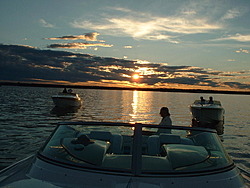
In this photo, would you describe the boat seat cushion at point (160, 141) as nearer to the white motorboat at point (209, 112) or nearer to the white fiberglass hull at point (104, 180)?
the white fiberglass hull at point (104, 180)

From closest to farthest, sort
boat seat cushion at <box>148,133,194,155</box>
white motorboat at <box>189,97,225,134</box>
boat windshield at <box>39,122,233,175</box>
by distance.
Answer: boat windshield at <box>39,122,233,175</box> → boat seat cushion at <box>148,133,194,155</box> → white motorboat at <box>189,97,225,134</box>

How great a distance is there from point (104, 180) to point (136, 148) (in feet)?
1.72

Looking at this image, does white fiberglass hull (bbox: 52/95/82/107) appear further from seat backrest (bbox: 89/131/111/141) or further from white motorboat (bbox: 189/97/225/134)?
seat backrest (bbox: 89/131/111/141)

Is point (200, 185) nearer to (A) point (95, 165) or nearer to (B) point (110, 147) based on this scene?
(A) point (95, 165)

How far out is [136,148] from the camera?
107 inches

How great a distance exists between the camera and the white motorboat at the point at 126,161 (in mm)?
2412

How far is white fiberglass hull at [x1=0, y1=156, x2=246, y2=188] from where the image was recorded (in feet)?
7.66

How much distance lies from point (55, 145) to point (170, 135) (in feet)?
4.94

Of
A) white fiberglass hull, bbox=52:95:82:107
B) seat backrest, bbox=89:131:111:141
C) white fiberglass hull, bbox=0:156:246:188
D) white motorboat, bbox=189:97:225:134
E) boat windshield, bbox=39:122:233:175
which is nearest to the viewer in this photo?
white fiberglass hull, bbox=0:156:246:188

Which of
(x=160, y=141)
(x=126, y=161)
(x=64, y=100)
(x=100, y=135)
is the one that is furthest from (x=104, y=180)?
(x=64, y=100)

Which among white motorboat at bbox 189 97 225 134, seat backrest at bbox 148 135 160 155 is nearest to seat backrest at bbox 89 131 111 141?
seat backrest at bbox 148 135 160 155

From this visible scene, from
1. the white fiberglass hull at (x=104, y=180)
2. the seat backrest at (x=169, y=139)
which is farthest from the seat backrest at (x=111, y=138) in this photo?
the white fiberglass hull at (x=104, y=180)

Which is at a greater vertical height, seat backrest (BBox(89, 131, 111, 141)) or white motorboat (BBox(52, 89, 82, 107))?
seat backrest (BBox(89, 131, 111, 141))

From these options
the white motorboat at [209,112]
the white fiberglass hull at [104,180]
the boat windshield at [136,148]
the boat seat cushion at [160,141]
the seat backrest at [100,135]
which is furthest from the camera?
the white motorboat at [209,112]
